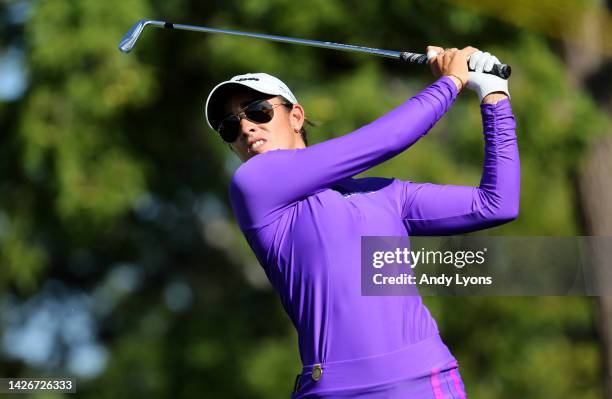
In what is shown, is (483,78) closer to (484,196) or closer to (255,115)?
(484,196)

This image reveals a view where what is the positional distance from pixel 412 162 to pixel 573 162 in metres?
1.31

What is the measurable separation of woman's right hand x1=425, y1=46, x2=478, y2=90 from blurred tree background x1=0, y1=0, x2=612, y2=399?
17.7 ft

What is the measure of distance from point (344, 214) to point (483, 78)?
22.7 inches

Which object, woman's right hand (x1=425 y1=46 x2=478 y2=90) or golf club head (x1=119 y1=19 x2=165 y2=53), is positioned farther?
golf club head (x1=119 y1=19 x2=165 y2=53)

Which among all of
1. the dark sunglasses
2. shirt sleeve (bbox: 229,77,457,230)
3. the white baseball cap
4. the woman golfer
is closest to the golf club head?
the white baseball cap

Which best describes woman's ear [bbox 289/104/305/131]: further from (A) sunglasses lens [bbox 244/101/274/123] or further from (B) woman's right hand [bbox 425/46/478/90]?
(B) woman's right hand [bbox 425/46/478/90]

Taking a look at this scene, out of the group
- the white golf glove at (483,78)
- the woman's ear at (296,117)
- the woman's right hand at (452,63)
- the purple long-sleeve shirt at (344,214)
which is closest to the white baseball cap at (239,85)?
the woman's ear at (296,117)

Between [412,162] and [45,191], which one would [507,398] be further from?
[45,191]

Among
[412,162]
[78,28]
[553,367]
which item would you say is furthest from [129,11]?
[553,367]

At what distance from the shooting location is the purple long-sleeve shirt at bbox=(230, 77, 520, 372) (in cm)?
304

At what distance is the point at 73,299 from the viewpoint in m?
14.4

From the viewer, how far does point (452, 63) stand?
10.9 feet

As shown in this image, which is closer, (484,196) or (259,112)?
(484,196)

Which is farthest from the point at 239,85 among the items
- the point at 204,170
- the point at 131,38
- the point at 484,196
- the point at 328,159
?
the point at 204,170
